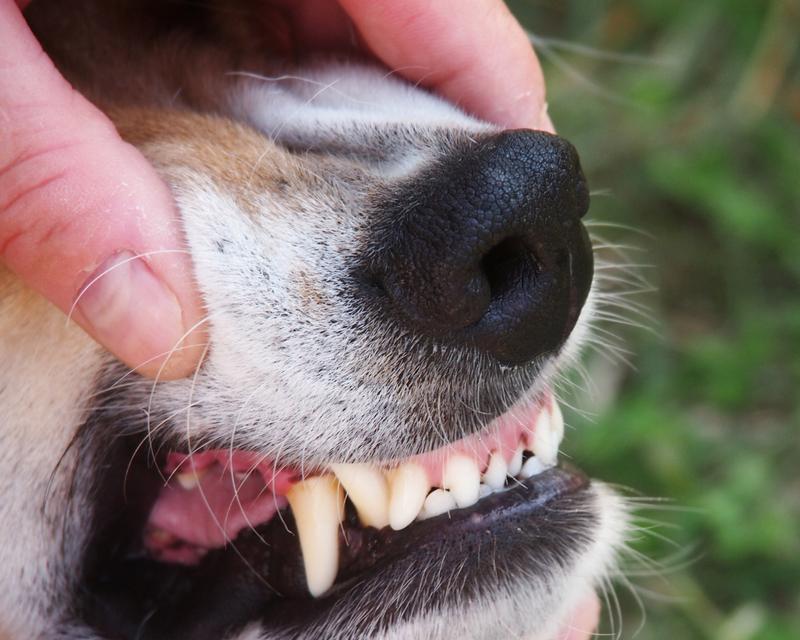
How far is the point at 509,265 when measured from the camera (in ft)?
5.85

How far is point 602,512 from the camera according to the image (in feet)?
6.98

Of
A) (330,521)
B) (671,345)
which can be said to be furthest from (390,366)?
(671,345)

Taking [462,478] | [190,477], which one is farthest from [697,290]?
[190,477]

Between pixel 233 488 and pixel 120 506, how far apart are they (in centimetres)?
24

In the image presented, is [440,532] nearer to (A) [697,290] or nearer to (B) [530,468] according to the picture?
(B) [530,468]

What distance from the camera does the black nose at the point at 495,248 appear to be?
67.1 inches

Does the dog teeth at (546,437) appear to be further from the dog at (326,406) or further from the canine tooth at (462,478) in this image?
the canine tooth at (462,478)

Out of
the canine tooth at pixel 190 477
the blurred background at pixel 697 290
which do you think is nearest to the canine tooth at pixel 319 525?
the canine tooth at pixel 190 477

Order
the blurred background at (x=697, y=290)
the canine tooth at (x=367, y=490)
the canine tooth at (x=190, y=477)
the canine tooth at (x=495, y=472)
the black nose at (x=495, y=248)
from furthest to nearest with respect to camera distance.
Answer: the blurred background at (x=697, y=290) < the canine tooth at (x=190, y=477) < the canine tooth at (x=495, y=472) < the canine tooth at (x=367, y=490) < the black nose at (x=495, y=248)

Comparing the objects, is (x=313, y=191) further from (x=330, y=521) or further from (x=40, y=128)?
(x=330, y=521)

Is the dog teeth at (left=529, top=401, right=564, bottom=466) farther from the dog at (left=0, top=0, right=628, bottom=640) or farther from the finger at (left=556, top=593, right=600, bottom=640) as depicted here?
the finger at (left=556, top=593, right=600, bottom=640)

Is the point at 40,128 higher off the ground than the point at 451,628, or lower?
higher

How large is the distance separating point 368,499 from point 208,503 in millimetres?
358

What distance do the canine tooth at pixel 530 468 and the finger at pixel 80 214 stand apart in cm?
75
